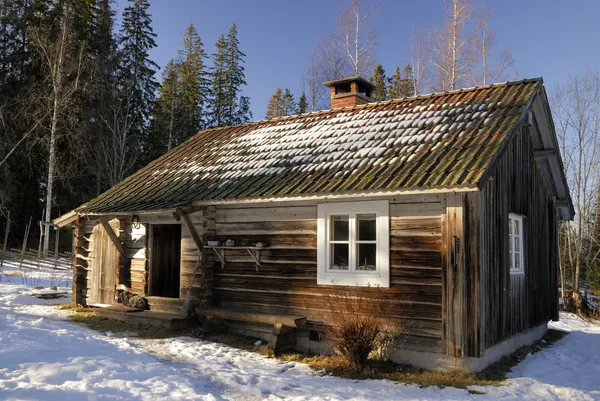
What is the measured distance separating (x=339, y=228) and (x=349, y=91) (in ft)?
20.5

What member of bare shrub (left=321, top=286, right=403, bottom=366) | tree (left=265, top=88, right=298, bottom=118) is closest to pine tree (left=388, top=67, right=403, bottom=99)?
tree (left=265, top=88, right=298, bottom=118)

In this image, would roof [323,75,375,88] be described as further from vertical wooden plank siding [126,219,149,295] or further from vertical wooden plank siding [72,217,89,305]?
vertical wooden plank siding [72,217,89,305]

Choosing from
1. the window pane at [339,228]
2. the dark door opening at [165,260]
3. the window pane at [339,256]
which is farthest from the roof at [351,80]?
the window pane at [339,256]

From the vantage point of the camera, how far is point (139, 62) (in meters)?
35.7

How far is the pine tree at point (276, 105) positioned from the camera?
50.6 metres

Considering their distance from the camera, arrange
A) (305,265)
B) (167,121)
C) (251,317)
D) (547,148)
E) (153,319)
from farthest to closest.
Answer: (167,121) < (547,148) < (153,319) < (251,317) < (305,265)

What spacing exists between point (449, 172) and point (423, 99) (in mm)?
4295

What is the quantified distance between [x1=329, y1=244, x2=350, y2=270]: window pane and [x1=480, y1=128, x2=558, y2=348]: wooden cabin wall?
2.33m

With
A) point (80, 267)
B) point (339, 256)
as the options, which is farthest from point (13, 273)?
point (339, 256)

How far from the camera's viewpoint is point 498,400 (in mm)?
6613

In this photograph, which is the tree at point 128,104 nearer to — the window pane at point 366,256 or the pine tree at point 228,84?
the pine tree at point 228,84

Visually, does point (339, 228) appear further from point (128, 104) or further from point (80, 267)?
point (128, 104)

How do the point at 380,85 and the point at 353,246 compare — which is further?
the point at 380,85

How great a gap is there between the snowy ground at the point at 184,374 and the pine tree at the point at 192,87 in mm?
29030
